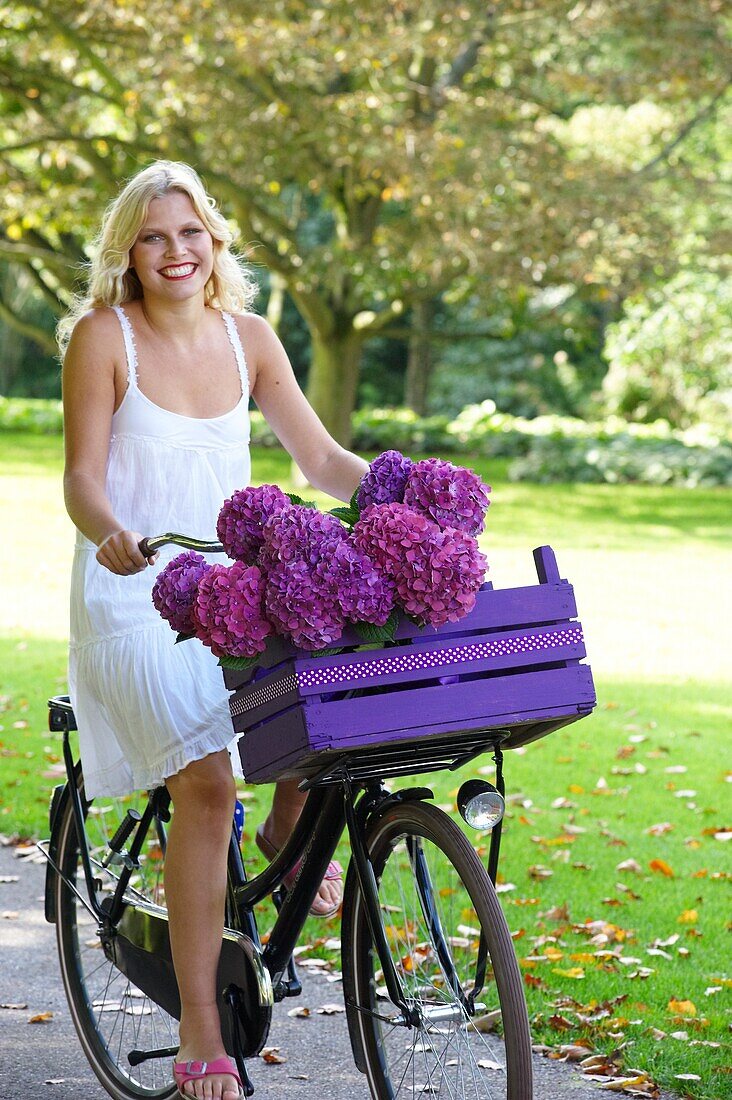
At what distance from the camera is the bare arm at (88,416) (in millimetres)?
3191

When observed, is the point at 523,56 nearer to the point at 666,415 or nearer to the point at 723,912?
the point at 666,415

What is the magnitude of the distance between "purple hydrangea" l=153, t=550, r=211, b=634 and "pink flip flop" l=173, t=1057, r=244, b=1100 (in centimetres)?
100

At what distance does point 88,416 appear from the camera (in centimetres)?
329

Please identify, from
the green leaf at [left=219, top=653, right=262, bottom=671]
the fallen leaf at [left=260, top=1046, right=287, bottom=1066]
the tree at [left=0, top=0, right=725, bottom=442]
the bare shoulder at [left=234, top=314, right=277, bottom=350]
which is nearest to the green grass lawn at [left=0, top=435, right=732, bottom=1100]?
the fallen leaf at [left=260, top=1046, right=287, bottom=1066]

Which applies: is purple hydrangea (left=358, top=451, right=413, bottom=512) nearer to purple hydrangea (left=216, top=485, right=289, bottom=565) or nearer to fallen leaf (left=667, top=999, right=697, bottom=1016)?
purple hydrangea (left=216, top=485, right=289, bottom=565)

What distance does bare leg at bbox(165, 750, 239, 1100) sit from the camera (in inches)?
121

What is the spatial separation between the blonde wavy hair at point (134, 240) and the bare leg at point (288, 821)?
1.19 meters

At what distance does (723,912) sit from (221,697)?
2829mm

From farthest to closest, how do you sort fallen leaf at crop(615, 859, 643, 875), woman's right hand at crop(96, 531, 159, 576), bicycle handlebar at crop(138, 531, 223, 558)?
fallen leaf at crop(615, 859, 643, 875) → woman's right hand at crop(96, 531, 159, 576) → bicycle handlebar at crop(138, 531, 223, 558)

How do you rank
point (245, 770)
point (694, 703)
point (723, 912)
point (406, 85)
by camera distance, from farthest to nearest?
point (406, 85) → point (694, 703) → point (723, 912) → point (245, 770)

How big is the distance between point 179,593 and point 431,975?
902mm

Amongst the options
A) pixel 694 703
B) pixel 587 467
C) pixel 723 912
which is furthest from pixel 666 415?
pixel 723 912

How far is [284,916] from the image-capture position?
310 centimetres

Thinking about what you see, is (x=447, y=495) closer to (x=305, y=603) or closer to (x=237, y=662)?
(x=305, y=603)
